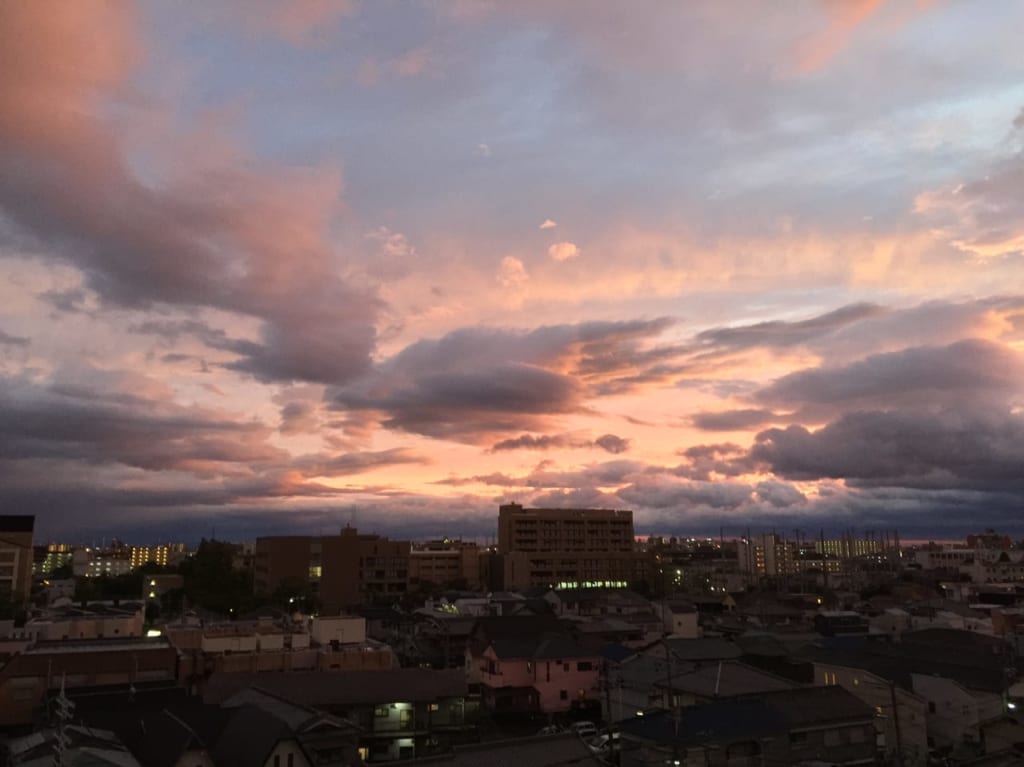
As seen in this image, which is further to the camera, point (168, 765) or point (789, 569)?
point (789, 569)

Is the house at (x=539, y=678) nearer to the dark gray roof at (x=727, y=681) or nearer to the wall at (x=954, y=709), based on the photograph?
the dark gray roof at (x=727, y=681)

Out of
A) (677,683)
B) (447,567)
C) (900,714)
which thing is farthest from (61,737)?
(447,567)

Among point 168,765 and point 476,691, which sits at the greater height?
point 168,765

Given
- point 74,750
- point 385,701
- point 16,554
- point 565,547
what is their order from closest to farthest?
point 74,750, point 385,701, point 16,554, point 565,547

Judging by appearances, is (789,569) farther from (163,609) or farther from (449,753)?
(449,753)

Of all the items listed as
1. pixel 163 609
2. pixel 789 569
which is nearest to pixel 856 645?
pixel 163 609

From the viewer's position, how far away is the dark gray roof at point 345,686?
102ft

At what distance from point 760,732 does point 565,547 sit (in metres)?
89.3

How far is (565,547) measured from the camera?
113 metres

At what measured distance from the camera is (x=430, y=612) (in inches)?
2445

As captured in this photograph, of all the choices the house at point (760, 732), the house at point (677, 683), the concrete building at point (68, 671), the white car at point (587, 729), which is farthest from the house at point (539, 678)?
the concrete building at point (68, 671)

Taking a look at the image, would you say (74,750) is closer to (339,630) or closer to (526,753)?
(526,753)

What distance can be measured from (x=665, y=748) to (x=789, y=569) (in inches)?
7034

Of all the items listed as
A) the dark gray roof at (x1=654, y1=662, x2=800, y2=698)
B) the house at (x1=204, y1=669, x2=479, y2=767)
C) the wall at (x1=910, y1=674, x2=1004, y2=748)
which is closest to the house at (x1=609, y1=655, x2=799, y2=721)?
the dark gray roof at (x1=654, y1=662, x2=800, y2=698)
